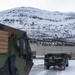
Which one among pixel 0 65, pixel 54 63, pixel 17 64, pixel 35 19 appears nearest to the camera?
pixel 0 65

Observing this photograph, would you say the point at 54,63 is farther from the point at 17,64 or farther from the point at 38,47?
the point at 38,47

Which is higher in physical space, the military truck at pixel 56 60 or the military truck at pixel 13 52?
the military truck at pixel 13 52

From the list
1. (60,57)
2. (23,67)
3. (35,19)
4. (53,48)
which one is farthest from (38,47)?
(35,19)

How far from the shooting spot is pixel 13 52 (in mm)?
7188

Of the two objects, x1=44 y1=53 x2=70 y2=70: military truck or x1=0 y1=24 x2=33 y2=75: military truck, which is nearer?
x1=0 y1=24 x2=33 y2=75: military truck

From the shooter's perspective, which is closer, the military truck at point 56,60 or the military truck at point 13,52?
the military truck at point 13,52

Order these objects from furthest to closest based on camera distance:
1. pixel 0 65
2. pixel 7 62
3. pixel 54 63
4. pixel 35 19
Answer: pixel 35 19
pixel 54 63
pixel 7 62
pixel 0 65

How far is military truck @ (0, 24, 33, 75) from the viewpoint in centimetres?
657

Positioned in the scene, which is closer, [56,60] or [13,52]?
[13,52]

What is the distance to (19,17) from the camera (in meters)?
185

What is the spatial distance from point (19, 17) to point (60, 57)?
551ft

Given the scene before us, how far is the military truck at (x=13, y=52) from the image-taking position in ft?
21.5

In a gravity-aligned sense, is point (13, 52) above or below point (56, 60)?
above

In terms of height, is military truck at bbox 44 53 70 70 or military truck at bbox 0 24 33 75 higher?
military truck at bbox 0 24 33 75
